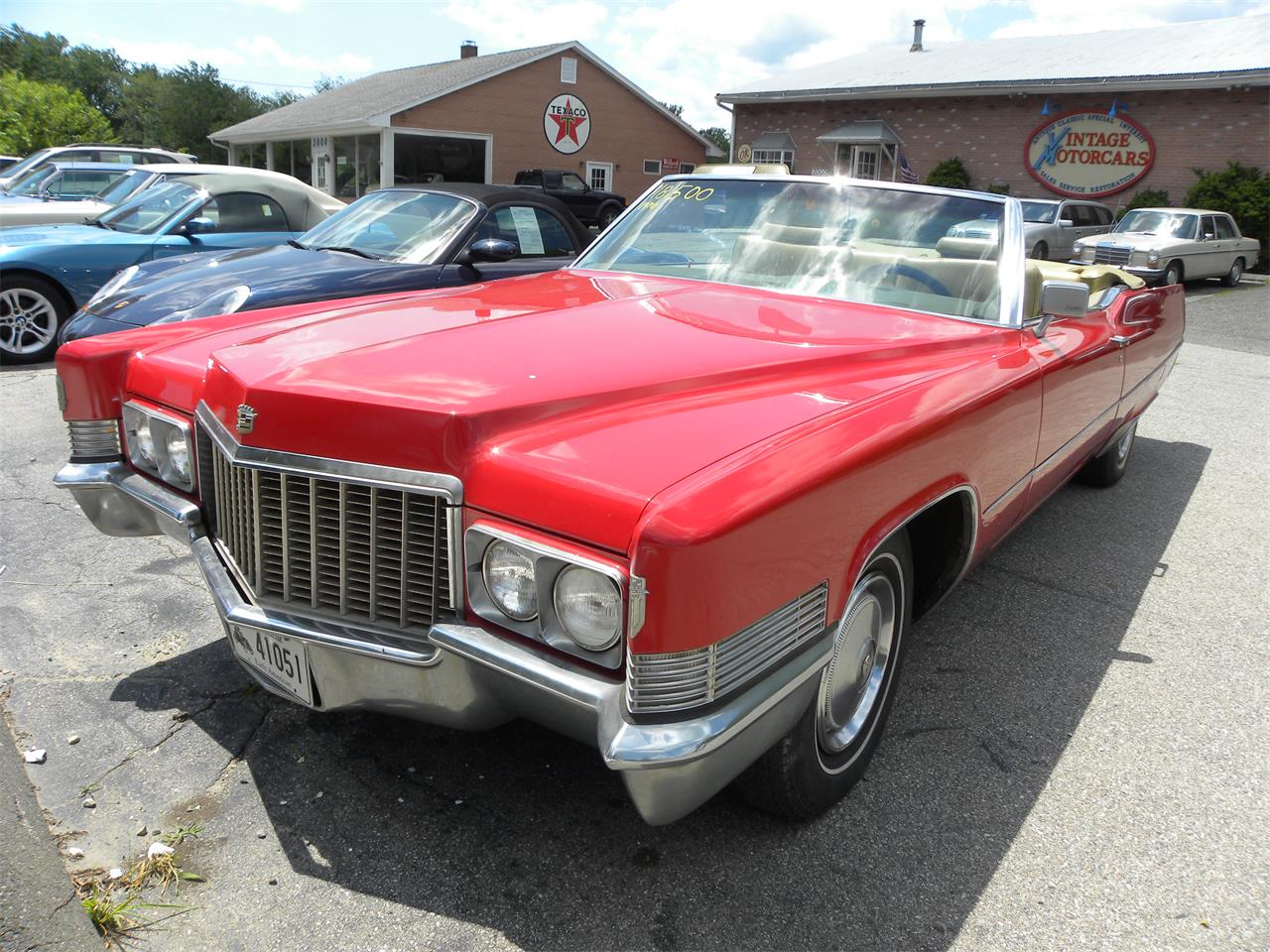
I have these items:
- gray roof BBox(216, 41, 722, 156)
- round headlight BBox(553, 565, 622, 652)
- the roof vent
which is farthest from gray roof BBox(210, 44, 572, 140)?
round headlight BBox(553, 565, 622, 652)

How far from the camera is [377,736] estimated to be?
2758mm

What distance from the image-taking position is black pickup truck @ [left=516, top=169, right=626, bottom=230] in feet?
75.6

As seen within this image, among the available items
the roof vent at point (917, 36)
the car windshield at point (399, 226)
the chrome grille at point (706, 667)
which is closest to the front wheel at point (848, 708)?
the chrome grille at point (706, 667)

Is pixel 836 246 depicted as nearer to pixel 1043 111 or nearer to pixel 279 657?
pixel 279 657

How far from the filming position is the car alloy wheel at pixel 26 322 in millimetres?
7723

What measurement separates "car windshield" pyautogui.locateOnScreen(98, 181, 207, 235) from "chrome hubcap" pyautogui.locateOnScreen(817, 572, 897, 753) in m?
7.63

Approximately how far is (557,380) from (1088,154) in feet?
79.8

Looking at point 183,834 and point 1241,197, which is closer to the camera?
point 183,834

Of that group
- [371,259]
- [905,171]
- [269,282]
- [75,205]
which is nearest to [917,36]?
[905,171]

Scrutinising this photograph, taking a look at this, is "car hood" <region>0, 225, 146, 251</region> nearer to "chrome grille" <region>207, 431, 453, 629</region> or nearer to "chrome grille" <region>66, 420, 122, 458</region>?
"chrome grille" <region>66, 420, 122, 458</region>

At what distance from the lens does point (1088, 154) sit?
74.5ft

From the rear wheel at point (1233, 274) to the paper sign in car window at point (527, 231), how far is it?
1651cm

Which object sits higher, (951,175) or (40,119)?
(40,119)

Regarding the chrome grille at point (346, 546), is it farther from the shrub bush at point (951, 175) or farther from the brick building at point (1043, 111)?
the shrub bush at point (951, 175)
